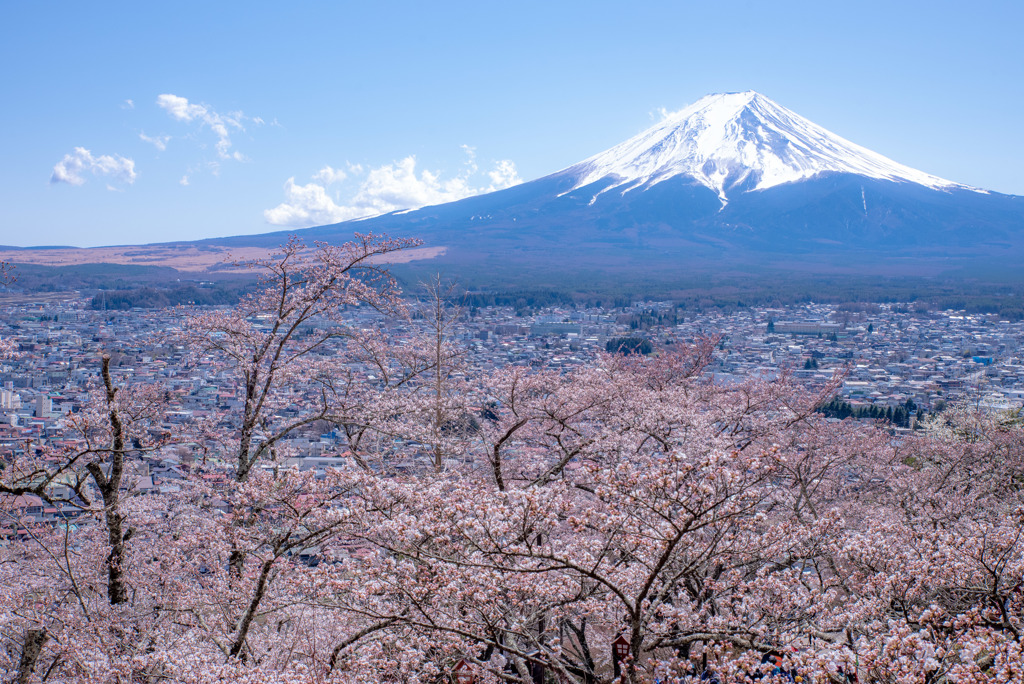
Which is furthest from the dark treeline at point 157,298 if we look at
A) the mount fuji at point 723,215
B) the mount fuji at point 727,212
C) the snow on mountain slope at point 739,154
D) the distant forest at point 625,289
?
the snow on mountain slope at point 739,154

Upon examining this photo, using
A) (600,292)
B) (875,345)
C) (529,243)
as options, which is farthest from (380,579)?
(529,243)

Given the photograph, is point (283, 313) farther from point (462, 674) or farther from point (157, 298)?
point (157, 298)

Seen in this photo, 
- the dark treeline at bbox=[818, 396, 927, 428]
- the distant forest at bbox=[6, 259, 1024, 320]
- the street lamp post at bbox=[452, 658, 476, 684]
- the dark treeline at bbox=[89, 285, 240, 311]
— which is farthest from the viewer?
the distant forest at bbox=[6, 259, 1024, 320]

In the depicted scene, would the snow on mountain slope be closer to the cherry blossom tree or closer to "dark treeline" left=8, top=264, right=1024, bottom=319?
"dark treeline" left=8, top=264, right=1024, bottom=319

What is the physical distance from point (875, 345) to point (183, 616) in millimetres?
43830

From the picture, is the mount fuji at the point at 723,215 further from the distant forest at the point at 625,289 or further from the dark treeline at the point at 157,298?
the dark treeline at the point at 157,298

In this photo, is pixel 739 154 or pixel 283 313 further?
pixel 739 154

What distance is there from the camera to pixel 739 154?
145000mm

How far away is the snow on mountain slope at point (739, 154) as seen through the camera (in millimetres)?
139500

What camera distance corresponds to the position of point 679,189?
133 meters

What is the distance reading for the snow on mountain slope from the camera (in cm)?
13950

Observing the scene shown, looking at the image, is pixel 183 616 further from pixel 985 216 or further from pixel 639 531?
pixel 985 216

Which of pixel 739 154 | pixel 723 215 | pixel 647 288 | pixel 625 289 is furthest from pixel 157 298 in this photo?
pixel 739 154

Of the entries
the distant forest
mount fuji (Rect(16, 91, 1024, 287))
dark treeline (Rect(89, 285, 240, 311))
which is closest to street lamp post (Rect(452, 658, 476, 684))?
the distant forest
